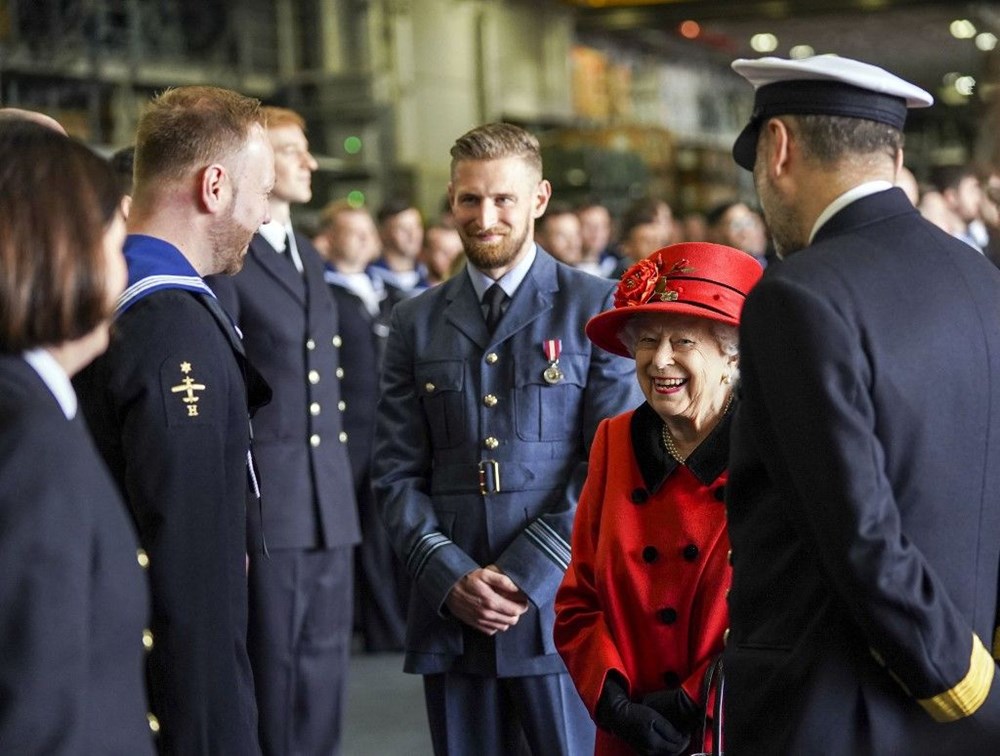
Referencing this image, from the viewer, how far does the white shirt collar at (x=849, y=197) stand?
7.73 feet

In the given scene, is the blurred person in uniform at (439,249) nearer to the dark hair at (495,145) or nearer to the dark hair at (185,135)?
the dark hair at (495,145)

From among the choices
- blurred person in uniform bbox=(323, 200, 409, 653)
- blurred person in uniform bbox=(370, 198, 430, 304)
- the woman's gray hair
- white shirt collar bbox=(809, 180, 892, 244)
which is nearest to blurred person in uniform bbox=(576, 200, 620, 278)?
blurred person in uniform bbox=(370, 198, 430, 304)

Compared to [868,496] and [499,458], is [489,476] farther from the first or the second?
[868,496]

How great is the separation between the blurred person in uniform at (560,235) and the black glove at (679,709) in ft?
18.2

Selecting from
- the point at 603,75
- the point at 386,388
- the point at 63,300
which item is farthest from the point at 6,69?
the point at 603,75

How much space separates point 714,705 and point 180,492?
38.7 inches

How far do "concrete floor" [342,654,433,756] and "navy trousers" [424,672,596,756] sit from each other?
1.90m

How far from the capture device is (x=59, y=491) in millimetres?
1841

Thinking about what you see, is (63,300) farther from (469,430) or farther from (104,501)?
(469,430)

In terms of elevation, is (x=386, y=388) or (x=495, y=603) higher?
(x=386, y=388)

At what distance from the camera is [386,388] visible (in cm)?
387

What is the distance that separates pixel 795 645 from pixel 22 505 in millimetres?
1113

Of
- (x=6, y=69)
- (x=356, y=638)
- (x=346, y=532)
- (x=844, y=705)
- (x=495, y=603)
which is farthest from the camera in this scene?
(x=6, y=69)

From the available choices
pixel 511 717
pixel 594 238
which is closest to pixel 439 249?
pixel 594 238
